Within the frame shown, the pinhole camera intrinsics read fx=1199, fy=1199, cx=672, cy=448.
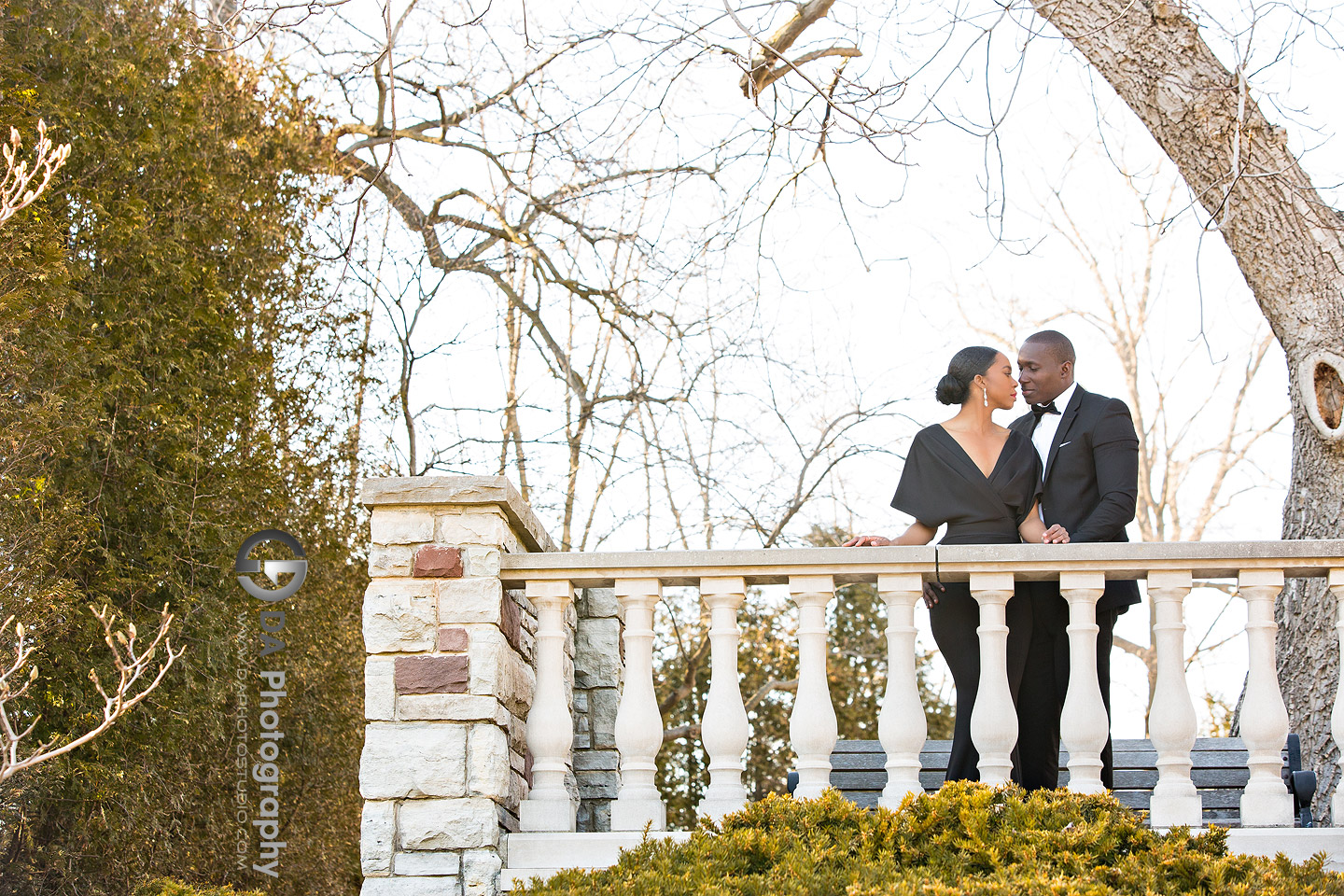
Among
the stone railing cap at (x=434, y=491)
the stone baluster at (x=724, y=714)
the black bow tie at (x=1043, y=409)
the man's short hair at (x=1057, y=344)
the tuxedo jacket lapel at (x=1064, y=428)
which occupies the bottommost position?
the stone baluster at (x=724, y=714)

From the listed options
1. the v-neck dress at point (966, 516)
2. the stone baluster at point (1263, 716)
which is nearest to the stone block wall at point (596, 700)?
the v-neck dress at point (966, 516)

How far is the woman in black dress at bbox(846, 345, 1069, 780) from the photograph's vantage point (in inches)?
137

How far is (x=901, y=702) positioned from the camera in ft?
10.8

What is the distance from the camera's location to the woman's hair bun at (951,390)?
3.68m

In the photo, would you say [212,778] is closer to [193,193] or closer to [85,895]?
[85,895]

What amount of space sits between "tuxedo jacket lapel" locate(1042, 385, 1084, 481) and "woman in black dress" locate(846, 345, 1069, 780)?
0.14m

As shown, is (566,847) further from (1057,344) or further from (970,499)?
(1057,344)

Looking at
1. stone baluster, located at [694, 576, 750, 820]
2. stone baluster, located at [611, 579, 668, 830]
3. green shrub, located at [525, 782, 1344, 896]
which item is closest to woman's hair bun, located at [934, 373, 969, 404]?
stone baluster, located at [694, 576, 750, 820]

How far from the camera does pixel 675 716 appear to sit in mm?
12195

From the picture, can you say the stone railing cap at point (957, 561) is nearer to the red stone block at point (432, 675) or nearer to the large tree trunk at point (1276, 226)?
the red stone block at point (432, 675)

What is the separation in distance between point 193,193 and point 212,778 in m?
2.71

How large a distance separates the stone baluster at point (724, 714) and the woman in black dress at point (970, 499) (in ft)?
1.38

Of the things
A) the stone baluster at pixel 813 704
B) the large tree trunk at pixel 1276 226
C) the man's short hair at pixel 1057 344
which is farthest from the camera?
the large tree trunk at pixel 1276 226

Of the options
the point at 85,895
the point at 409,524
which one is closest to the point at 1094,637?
the point at 409,524
